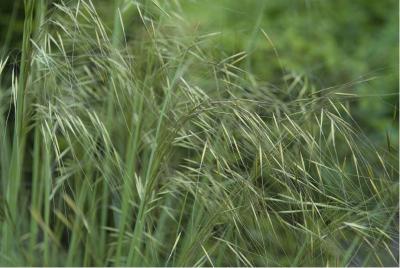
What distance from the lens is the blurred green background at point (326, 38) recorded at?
2.30m

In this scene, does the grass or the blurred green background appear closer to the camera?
the grass

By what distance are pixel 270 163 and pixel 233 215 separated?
10cm

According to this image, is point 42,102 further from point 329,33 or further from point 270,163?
Answer: point 329,33

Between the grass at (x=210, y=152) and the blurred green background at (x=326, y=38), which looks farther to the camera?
the blurred green background at (x=326, y=38)

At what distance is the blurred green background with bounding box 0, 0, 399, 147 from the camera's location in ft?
7.54

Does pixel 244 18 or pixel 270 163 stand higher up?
pixel 244 18

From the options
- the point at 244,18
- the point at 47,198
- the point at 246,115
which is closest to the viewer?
the point at 246,115

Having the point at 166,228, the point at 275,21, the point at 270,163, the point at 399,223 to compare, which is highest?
the point at 275,21

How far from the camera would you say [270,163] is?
118cm

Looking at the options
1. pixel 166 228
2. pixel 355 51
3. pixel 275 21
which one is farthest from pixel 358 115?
pixel 166 228

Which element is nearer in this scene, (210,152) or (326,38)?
(210,152)

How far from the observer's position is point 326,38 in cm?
239

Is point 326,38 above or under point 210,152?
above

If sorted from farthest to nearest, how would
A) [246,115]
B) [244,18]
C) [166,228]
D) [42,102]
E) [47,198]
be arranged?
[244,18], [166,228], [47,198], [42,102], [246,115]
